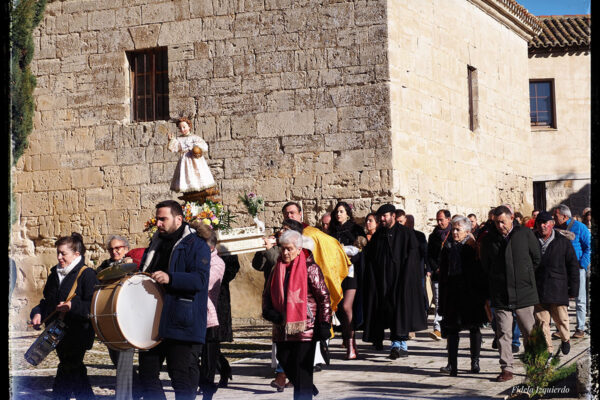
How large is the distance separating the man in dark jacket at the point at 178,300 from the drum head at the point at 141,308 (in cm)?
6

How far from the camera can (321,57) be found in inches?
591

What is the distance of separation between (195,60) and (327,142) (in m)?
2.73

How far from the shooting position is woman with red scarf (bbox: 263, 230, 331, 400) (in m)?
7.62

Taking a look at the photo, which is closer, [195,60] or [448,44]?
[195,60]

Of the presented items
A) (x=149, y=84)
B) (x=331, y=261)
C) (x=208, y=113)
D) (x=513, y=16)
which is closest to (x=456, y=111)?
(x=513, y=16)

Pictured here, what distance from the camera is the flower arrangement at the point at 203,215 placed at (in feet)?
37.1

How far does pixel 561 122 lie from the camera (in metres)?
27.0

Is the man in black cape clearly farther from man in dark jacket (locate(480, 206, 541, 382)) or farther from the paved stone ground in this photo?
man in dark jacket (locate(480, 206, 541, 382))

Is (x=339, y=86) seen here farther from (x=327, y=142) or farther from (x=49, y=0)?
(x=49, y=0)

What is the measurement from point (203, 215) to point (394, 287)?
7.80 feet

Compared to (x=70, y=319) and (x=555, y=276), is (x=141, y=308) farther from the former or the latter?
(x=555, y=276)

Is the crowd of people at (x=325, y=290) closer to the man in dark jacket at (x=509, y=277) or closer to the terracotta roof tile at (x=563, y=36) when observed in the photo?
the man in dark jacket at (x=509, y=277)

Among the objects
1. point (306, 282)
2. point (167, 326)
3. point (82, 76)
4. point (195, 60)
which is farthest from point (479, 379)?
point (82, 76)

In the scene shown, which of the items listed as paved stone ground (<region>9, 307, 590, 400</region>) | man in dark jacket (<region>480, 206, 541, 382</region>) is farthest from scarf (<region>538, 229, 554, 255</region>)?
paved stone ground (<region>9, 307, 590, 400</region>)
